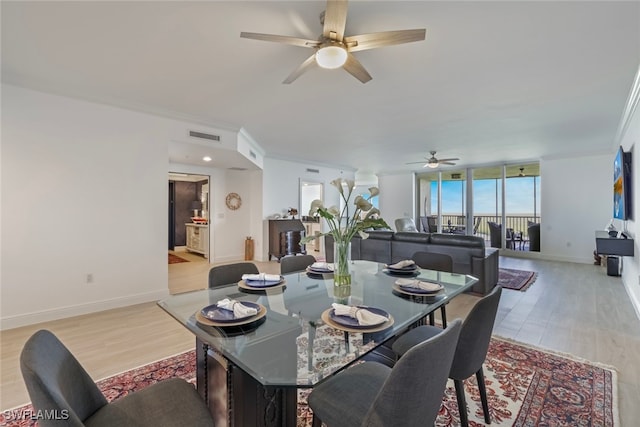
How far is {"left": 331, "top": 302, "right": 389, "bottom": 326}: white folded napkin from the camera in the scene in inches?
51.6

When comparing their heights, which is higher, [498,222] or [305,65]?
[305,65]

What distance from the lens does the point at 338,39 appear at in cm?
194

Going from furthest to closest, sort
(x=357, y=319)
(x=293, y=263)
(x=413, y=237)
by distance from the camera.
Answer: (x=413, y=237) → (x=293, y=263) → (x=357, y=319)

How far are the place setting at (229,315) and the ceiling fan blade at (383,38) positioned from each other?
181cm

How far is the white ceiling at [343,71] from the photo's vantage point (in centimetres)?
196

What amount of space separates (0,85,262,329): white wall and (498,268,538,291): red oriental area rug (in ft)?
17.6

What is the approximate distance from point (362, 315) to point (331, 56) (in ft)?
5.70

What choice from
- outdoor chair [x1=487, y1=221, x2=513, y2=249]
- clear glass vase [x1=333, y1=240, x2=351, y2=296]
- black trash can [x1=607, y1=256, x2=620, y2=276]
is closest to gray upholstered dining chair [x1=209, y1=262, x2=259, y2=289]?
clear glass vase [x1=333, y1=240, x2=351, y2=296]

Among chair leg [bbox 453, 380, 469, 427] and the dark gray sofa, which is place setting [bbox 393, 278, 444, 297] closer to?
chair leg [bbox 453, 380, 469, 427]

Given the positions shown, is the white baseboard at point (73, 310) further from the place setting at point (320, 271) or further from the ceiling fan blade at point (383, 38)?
the ceiling fan blade at point (383, 38)

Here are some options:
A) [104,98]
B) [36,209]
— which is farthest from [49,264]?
[104,98]

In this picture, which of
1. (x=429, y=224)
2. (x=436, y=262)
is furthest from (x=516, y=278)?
(x=429, y=224)

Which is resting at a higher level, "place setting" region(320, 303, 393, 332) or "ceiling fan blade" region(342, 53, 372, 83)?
"ceiling fan blade" region(342, 53, 372, 83)

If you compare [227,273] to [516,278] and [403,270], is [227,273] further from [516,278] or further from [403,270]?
[516,278]
